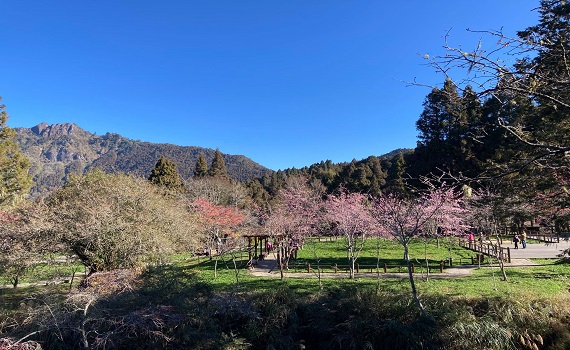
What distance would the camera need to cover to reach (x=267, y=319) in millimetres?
8062

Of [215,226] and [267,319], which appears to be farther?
[215,226]

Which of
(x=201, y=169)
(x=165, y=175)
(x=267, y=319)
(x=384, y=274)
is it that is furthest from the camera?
(x=201, y=169)

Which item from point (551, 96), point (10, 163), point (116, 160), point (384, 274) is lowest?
point (384, 274)

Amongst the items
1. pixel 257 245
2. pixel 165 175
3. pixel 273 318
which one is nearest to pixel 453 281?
pixel 273 318

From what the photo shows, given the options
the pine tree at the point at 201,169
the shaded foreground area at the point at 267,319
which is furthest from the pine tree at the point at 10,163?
the shaded foreground area at the point at 267,319

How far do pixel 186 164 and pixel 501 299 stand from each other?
302 ft

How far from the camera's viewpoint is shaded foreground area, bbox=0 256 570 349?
6.60m

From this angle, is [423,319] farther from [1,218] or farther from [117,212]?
[1,218]

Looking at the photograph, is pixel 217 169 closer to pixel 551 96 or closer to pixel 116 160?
pixel 551 96

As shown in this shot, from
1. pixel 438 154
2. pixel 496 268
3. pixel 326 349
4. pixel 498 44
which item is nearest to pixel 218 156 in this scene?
pixel 438 154

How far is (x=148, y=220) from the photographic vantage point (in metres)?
11.6

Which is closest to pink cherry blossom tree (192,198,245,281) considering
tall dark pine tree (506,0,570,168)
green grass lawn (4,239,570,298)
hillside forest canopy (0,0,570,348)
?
hillside forest canopy (0,0,570,348)

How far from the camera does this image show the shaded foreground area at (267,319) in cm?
660

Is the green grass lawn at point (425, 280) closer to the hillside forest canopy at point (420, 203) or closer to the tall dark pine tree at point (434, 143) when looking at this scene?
the hillside forest canopy at point (420, 203)
